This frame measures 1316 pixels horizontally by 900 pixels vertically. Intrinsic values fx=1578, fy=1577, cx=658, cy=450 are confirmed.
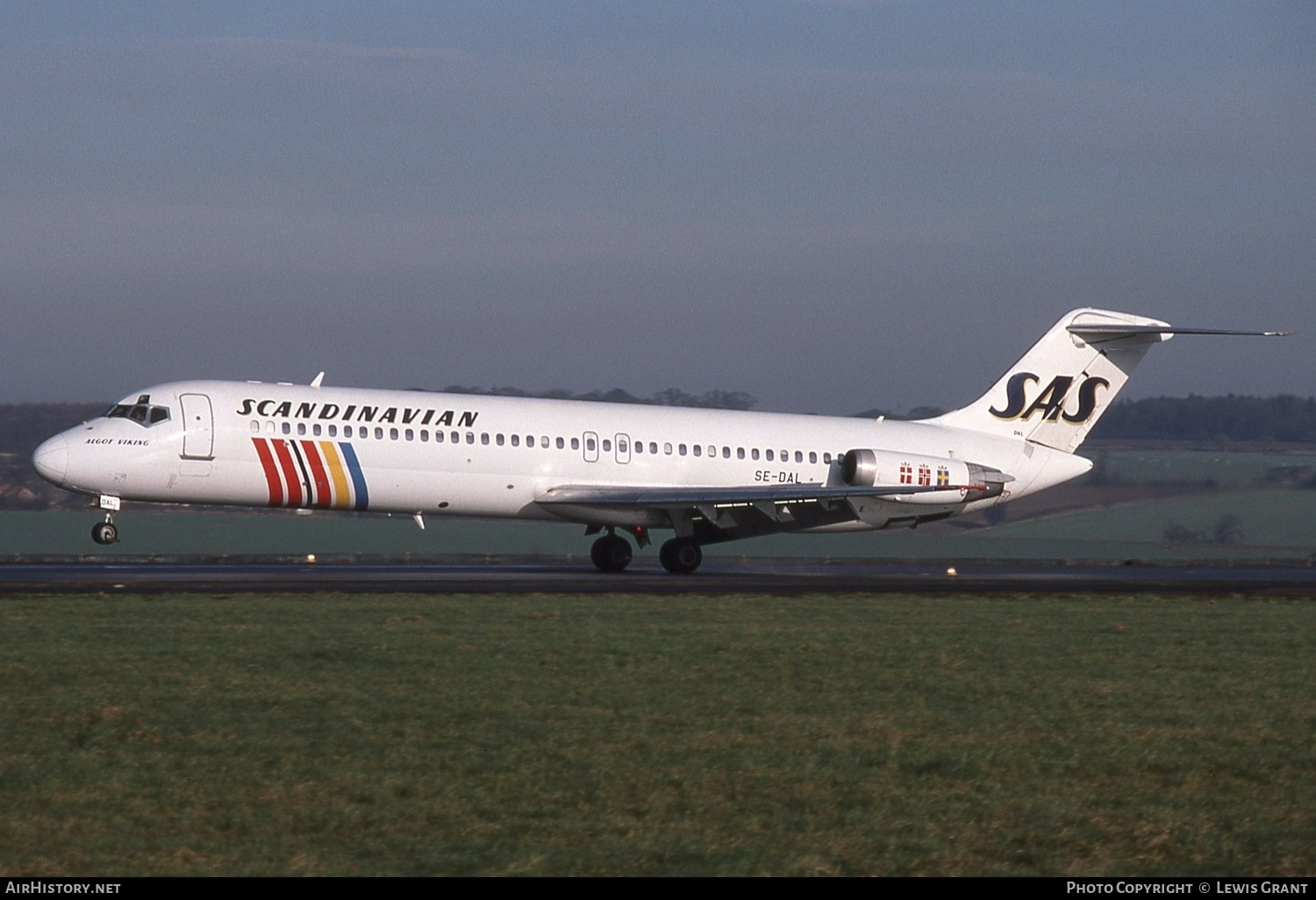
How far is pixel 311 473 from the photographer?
28516 millimetres

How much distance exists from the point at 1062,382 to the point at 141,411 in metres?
19.4

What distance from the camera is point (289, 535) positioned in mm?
46844

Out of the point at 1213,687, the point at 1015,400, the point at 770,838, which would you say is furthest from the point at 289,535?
the point at 770,838

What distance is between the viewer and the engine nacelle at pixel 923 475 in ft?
105

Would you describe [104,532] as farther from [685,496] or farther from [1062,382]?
[1062,382]

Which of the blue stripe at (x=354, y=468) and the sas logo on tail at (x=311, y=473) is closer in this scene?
the sas logo on tail at (x=311, y=473)

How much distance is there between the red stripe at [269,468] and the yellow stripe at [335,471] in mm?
922

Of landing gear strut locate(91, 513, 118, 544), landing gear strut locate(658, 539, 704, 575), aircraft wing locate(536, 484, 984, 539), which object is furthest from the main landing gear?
landing gear strut locate(91, 513, 118, 544)

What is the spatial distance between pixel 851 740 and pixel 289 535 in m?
37.7

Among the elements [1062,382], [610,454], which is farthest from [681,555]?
[1062,382]

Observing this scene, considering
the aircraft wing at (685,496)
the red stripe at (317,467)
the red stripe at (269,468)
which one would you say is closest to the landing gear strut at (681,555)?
the aircraft wing at (685,496)

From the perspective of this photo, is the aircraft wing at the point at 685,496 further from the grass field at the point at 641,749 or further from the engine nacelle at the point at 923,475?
the grass field at the point at 641,749

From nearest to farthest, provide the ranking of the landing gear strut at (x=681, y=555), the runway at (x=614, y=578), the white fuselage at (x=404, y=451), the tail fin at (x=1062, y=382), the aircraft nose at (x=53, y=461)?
1. the runway at (x=614, y=578)
2. the aircraft nose at (x=53, y=461)
3. the white fuselage at (x=404, y=451)
4. the landing gear strut at (x=681, y=555)
5. the tail fin at (x=1062, y=382)
